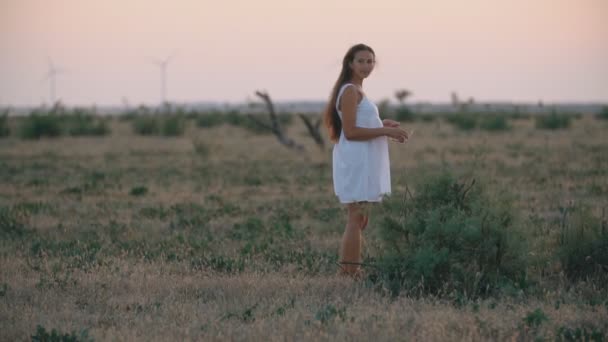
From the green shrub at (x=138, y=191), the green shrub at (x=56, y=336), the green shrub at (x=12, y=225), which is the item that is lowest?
the green shrub at (x=56, y=336)

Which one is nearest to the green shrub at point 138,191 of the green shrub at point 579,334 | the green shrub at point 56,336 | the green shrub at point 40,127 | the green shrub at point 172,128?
the green shrub at point 56,336

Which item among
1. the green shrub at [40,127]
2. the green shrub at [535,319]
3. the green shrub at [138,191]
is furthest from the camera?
the green shrub at [40,127]

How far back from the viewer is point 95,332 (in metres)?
5.40

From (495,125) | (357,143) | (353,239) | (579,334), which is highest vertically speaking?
(357,143)

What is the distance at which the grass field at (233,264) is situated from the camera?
5.43 meters

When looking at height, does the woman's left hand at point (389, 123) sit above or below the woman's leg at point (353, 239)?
above

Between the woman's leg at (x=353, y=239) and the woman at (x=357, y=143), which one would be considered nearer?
the woman at (x=357, y=143)

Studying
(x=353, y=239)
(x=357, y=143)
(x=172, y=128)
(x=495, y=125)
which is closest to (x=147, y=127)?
(x=172, y=128)

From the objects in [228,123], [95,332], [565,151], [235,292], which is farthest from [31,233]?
[228,123]

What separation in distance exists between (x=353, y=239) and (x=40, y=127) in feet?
82.8

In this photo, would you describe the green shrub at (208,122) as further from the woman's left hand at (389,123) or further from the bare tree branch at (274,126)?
the woman's left hand at (389,123)

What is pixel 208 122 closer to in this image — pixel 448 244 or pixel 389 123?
pixel 389 123

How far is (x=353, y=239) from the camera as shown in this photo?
274 inches

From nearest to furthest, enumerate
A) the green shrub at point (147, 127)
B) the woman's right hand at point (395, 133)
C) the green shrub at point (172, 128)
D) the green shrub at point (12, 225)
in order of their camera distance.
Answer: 1. the woman's right hand at point (395, 133)
2. the green shrub at point (12, 225)
3. the green shrub at point (172, 128)
4. the green shrub at point (147, 127)
